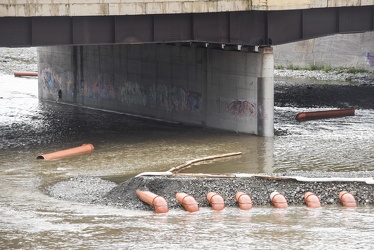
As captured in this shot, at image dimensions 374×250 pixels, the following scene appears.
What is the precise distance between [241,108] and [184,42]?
5904 millimetres

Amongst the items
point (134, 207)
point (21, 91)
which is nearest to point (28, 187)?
point (134, 207)

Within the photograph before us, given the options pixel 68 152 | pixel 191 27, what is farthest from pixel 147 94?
pixel 68 152

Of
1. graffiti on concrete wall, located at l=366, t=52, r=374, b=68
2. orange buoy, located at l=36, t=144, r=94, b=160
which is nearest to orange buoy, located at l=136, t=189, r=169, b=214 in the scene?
orange buoy, located at l=36, t=144, r=94, b=160

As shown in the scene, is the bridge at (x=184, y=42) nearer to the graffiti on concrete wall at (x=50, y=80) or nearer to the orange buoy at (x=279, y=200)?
the graffiti on concrete wall at (x=50, y=80)

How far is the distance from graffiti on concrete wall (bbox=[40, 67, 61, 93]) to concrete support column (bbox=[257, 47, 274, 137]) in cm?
2219

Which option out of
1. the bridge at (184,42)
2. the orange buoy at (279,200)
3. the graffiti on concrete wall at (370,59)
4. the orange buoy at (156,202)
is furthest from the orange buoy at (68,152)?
the graffiti on concrete wall at (370,59)

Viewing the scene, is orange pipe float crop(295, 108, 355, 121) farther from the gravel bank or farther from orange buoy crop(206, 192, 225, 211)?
orange buoy crop(206, 192, 225, 211)

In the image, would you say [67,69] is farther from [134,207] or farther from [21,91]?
[134,207]

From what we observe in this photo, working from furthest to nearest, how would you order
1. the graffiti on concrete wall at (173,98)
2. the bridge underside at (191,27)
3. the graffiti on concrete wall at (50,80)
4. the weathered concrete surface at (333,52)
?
1. the weathered concrete surface at (333,52)
2. the graffiti on concrete wall at (50,80)
3. the graffiti on concrete wall at (173,98)
4. the bridge underside at (191,27)

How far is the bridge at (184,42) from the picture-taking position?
49.0 meters

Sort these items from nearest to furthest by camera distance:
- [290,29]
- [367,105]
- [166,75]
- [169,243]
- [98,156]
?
1. [169,243]
2. [98,156]
3. [290,29]
4. [166,75]
5. [367,105]

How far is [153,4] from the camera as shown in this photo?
50188 millimetres

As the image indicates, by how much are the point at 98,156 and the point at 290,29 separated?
1388cm

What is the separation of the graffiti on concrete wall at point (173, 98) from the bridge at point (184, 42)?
6 centimetres
